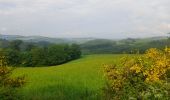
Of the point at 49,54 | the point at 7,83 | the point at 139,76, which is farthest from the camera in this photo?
the point at 49,54

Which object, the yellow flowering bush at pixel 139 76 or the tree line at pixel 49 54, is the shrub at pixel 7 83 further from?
the tree line at pixel 49 54

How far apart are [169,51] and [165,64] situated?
0.69 metres

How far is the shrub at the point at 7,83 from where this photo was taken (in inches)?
470

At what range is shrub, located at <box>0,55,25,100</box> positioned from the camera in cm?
1193

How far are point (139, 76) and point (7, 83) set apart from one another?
4008mm

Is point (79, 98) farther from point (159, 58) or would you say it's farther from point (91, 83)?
point (159, 58)

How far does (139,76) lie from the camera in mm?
12000

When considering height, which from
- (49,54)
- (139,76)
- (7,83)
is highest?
(139,76)

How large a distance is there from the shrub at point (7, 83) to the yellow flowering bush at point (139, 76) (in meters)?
2.79

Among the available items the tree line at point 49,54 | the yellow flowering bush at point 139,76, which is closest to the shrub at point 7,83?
the yellow flowering bush at point 139,76

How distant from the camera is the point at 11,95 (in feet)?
39.7

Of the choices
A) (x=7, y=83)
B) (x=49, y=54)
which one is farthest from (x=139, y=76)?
(x=49, y=54)

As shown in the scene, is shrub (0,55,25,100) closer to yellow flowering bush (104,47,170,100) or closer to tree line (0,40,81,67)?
yellow flowering bush (104,47,170,100)

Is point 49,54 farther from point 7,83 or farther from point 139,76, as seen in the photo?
point 139,76
